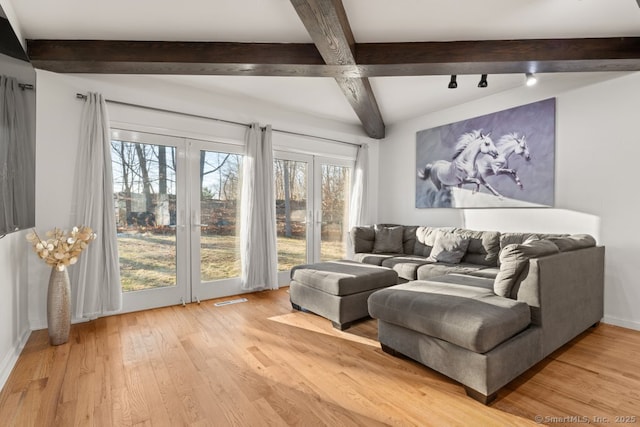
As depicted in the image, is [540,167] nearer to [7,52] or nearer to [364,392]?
[364,392]

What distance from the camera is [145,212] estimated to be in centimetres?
337

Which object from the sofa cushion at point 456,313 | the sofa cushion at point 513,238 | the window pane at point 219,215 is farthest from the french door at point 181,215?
the sofa cushion at point 513,238

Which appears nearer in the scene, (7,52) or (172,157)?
(7,52)

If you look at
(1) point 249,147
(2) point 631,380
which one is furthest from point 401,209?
(2) point 631,380

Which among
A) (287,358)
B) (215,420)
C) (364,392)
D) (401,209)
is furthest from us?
(401,209)

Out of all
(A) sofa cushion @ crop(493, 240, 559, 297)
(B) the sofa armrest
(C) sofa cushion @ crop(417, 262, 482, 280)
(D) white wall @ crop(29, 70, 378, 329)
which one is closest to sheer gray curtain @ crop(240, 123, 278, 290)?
(D) white wall @ crop(29, 70, 378, 329)

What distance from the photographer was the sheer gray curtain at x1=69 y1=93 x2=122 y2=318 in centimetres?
290

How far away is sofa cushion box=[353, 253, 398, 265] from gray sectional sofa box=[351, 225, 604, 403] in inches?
45.7

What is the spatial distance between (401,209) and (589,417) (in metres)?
3.57

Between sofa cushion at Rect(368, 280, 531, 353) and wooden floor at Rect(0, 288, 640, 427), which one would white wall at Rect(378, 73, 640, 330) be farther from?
sofa cushion at Rect(368, 280, 531, 353)

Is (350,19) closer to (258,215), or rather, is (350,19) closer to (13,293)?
(258,215)

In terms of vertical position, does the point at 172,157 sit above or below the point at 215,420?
above

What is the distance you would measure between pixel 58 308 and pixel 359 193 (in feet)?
13.1

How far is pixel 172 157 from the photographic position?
3.51m
